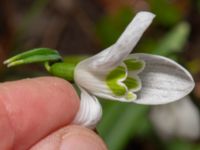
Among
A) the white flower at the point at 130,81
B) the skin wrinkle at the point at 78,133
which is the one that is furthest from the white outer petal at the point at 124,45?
the skin wrinkle at the point at 78,133

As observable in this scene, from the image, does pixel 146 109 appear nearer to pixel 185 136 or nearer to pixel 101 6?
pixel 185 136

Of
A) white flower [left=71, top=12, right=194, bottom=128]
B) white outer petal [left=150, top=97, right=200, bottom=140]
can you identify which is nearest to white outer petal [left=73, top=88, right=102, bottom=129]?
white flower [left=71, top=12, right=194, bottom=128]

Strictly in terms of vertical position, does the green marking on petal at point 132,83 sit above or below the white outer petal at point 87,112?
above

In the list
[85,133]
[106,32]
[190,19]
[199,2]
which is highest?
[85,133]

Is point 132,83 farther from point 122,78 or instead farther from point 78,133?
point 78,133

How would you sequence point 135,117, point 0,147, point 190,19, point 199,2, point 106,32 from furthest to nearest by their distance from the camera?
point 190,19
point 106,32
point 199,2
point 135,117
point 0,147

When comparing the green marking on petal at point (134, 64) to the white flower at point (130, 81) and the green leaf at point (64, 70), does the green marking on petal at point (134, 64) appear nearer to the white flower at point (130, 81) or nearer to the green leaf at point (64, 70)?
the white flower at point (130, 81)

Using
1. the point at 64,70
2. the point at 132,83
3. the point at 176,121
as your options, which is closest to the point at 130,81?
the point at 132,83

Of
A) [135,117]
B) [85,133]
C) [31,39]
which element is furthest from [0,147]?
[31,39]
